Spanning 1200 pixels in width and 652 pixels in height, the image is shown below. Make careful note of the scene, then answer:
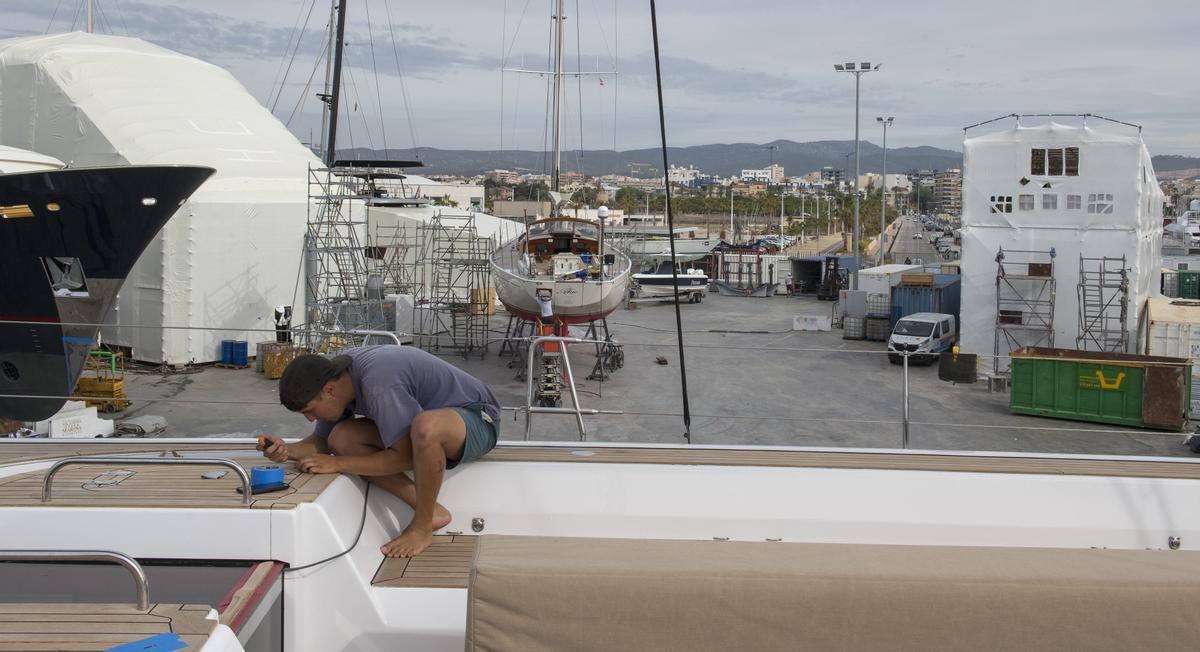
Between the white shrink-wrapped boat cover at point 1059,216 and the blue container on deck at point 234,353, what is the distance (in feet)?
52.7

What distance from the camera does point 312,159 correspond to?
91.9 feet

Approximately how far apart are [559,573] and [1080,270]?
22011 millimetres

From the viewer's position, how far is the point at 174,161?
2295cm

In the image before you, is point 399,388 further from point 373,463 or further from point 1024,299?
point 1024,299

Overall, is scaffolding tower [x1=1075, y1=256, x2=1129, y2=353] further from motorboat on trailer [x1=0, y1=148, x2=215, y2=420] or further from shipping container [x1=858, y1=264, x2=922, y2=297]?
motorboat on trailer [x1=0, y1=148, x2=215, y2=420]

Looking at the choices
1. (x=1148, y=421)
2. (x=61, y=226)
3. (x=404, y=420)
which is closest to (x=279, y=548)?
(x=404, y=420)

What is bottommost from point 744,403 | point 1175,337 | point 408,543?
point 744,403

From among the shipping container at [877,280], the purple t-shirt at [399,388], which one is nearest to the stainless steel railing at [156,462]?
the purple t-shirt at [399,388]

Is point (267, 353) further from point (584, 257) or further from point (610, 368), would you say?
point (584, 257)

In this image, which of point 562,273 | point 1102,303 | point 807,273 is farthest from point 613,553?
point 807,273

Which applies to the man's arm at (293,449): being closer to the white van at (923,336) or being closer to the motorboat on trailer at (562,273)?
the motorboat on trailer at (562,273)

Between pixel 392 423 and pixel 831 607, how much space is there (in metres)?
1.92

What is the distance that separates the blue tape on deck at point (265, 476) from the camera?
3.24 metres

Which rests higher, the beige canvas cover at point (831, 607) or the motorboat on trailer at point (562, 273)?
the motorboat on trailer at point (562, 273)
